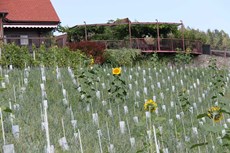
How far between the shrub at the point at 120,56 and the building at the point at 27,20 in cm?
652

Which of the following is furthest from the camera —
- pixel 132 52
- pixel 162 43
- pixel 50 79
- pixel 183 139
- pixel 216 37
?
pixel 216 37

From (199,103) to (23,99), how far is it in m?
4.48

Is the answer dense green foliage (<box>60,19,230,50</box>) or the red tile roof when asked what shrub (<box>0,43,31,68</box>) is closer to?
the red tile roof

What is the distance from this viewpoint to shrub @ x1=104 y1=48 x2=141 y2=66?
21.3 metres

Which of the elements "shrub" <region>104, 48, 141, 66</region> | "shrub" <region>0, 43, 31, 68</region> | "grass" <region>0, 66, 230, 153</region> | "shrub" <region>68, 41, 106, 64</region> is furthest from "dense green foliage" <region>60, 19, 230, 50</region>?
"grass" <region>0, 66, 230, 153</region>

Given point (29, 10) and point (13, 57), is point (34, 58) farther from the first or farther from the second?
point (29, 10)

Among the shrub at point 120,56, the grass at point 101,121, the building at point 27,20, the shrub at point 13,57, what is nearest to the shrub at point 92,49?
the shrub at point 120,56

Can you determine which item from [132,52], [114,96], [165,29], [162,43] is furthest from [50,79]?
[165,29]

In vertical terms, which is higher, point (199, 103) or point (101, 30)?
point (101, 30)

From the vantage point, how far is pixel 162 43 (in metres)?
26.6

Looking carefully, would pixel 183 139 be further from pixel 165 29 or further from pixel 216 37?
pixel 216 37

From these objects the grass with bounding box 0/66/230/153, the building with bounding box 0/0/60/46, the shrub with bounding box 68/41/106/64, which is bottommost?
the grass with bounding box 0/66/230/153

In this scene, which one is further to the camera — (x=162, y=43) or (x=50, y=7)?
(x=50, y=7)

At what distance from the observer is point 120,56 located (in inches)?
862
